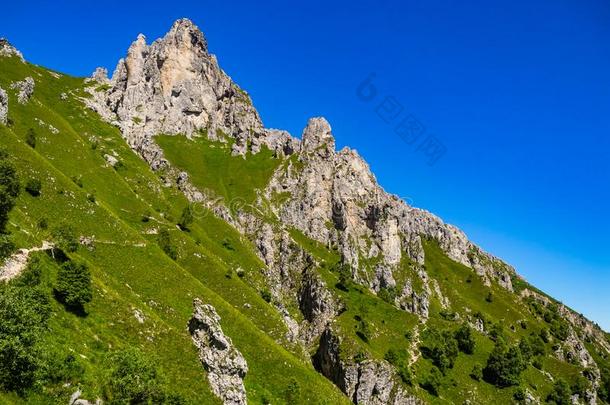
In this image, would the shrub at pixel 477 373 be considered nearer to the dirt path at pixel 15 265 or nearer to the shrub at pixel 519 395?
the shrub at pixel 519 395

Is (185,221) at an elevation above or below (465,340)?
below

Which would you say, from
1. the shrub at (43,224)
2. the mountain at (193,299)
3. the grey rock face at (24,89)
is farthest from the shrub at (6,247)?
the grey rock face at (24,89)

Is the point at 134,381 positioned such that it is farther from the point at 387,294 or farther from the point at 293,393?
the point at 387,294

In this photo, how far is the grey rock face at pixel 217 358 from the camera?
55.2m

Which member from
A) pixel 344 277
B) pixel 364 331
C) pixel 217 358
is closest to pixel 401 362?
pixel 364 331

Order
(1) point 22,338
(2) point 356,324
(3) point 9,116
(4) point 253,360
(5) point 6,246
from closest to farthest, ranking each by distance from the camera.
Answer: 1. (1) point 22,338
2. (5) point 6,246
3. (4) point 253,360
4. (3) point 9,116
5. (2) point 356,324

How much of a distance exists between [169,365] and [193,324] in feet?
27.5

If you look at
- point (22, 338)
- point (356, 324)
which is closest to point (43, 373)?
point (22, 338)

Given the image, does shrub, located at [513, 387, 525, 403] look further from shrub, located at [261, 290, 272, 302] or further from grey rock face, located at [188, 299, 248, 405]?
grey rock face, located at [188, 299, 248, 405]

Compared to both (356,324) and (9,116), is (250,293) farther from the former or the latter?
(9,116)

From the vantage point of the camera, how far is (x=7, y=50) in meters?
183

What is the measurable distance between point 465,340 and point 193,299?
10213 centimetres

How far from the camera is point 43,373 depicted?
111 ft

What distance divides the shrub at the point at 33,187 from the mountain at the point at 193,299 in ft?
1.79
